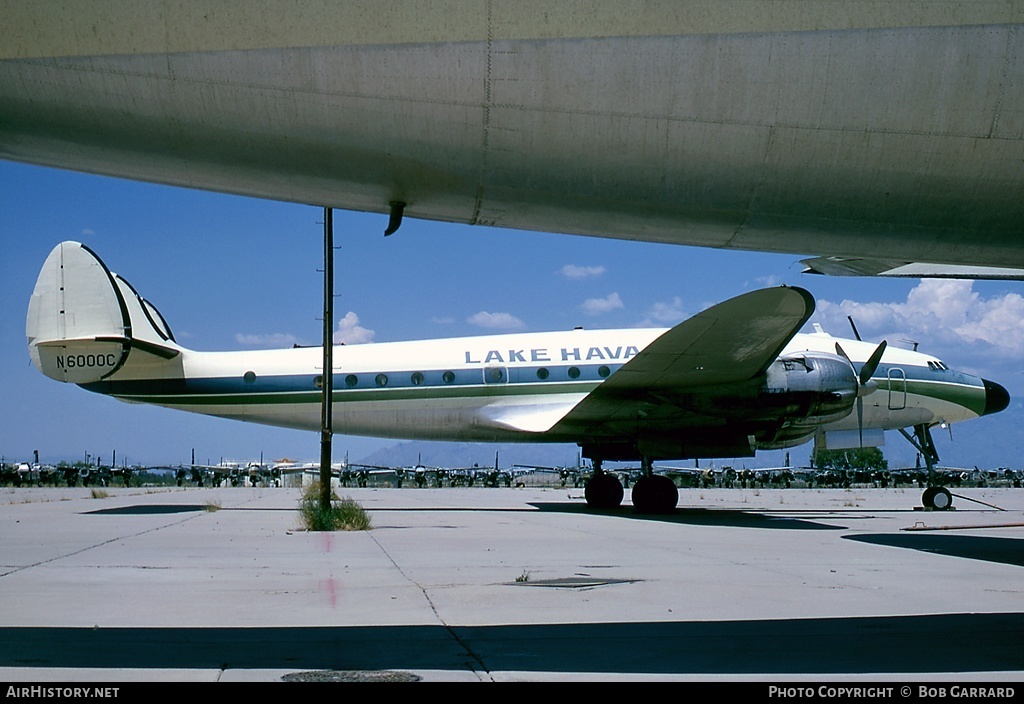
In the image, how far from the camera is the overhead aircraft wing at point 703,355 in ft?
46.3

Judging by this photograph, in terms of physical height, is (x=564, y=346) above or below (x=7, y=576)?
above

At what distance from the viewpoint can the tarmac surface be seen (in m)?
4.90

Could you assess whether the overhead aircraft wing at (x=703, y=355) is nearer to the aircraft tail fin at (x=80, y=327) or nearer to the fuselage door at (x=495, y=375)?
the fuselage door at (x=495, y=375)

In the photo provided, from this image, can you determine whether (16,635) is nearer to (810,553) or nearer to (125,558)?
(125,558)

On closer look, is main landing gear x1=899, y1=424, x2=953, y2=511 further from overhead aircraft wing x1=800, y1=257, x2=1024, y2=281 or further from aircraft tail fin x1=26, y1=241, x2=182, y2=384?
aircraft tail fin x1=26, y1=241, x2=182, y2=384

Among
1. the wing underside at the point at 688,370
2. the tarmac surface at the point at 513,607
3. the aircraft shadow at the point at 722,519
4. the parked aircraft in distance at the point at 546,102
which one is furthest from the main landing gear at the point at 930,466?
the parked aircraft in distance at the point at 546,102

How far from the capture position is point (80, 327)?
2089 centimetres

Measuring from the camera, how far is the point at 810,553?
448 inches

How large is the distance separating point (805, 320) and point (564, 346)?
8.69 m

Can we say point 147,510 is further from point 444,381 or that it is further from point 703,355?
point 703,355

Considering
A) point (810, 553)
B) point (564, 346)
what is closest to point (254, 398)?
point (564, 346)

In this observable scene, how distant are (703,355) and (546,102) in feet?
40.3

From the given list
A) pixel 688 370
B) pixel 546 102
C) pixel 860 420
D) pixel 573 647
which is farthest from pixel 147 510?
pixel 546 102

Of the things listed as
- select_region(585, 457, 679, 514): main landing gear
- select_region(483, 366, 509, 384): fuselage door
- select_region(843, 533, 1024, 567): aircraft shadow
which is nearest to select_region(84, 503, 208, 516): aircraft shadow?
select_region(483, 366, 509, 384): fuselage door
